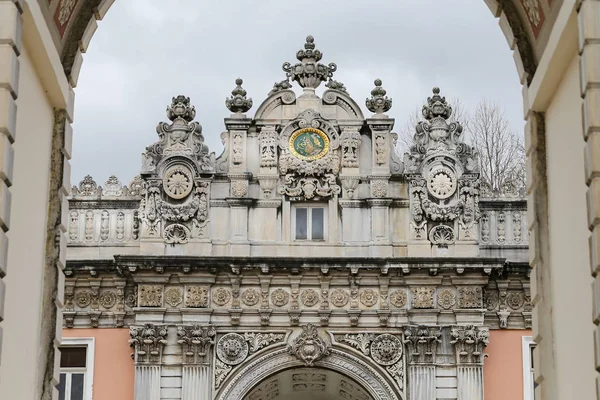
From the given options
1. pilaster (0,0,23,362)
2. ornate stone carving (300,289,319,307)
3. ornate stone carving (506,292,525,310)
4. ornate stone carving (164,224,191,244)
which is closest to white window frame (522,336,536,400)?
ornate stone carving (506,292,525,310)

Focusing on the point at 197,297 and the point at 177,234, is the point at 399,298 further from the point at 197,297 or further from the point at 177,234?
the point at 177,234

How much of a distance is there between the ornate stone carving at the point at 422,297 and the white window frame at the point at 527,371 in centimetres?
201

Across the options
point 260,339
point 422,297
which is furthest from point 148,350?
point 422,297

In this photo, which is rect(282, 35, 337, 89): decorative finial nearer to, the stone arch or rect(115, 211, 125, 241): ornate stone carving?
rect(115, 211, 125, 241): ornate stone carving

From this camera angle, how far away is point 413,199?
24.8m

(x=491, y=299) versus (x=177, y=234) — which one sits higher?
(x=177, y=234)

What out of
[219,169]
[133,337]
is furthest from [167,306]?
[219,169]

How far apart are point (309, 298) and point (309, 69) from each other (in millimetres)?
4691

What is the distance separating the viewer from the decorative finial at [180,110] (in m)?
25.3

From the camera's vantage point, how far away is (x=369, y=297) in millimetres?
24375

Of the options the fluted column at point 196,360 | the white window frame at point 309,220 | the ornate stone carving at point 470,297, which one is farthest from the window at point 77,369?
the ornate stone carving at point 470,297

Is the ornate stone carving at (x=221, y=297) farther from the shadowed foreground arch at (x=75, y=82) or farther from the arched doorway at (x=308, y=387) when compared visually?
the shadowed foreground arch at (x=75, y=82)

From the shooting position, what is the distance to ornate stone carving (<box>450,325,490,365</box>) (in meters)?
24.1

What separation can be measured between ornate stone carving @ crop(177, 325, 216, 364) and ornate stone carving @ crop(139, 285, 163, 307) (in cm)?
73
